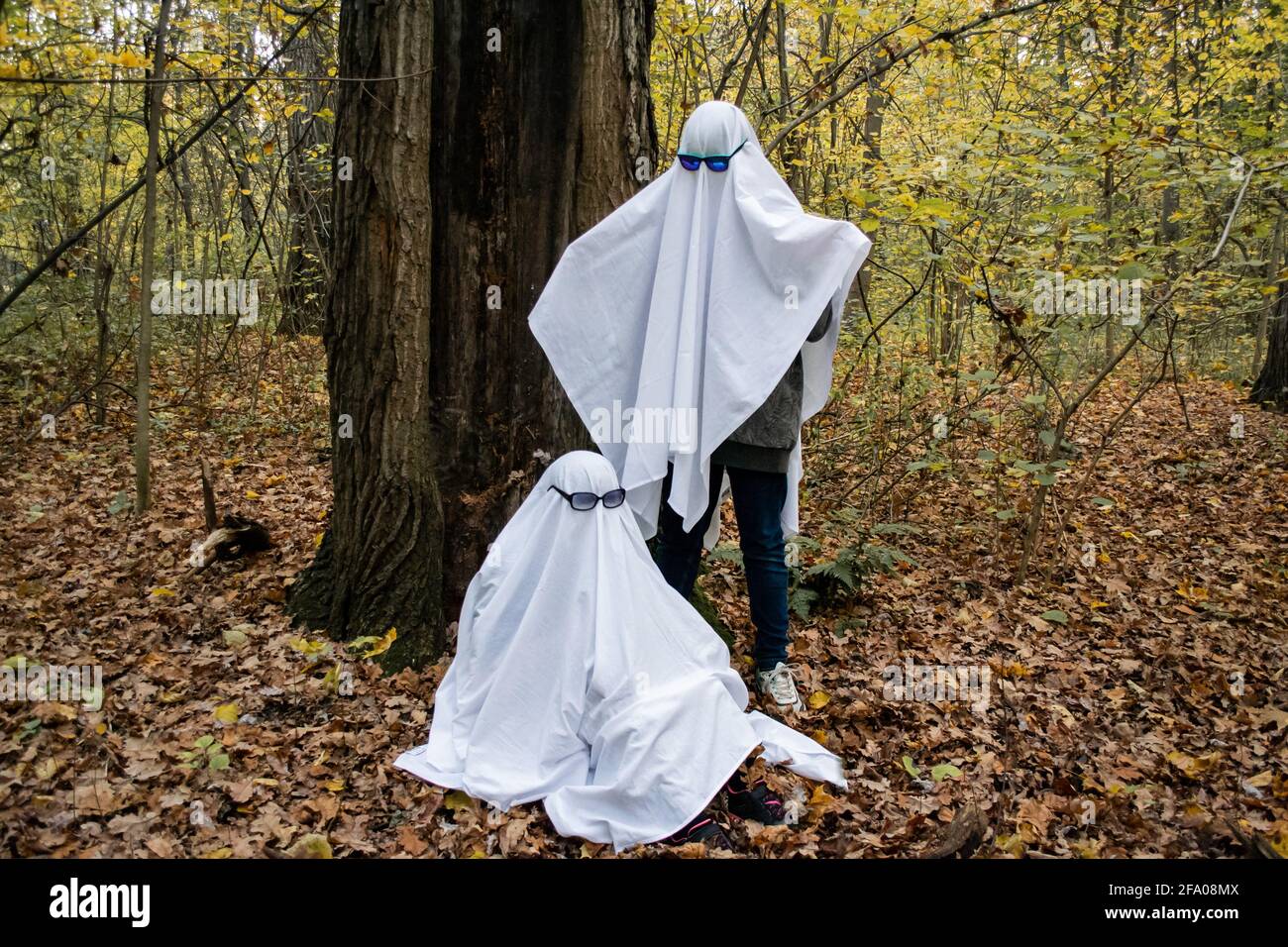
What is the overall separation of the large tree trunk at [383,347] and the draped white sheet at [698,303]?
2.13 feet

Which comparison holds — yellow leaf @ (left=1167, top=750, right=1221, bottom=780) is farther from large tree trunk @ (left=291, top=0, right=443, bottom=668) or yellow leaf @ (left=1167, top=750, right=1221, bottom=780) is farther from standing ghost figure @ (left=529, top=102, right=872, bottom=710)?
large tree trunk @ (left=291, top=0, right=443, bottom=668)

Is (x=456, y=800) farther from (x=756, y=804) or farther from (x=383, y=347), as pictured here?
(x=383, y=347)

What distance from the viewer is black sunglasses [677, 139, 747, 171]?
3.56 m

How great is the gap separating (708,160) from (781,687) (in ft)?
7.28

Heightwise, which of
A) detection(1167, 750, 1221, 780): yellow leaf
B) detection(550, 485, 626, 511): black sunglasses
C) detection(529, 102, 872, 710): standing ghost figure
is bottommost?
detection(1167, 750, 1221, 780): yellow leaf

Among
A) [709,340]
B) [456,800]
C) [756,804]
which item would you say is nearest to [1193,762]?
[756,804]

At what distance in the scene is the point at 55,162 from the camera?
744cm

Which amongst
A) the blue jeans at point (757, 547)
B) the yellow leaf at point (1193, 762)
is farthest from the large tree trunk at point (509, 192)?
the yellow leaf at point (1193, 762)

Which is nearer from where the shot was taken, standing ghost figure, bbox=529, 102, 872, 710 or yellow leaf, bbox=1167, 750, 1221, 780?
yellow leaf, bbox=1167, 750, 1221, 780

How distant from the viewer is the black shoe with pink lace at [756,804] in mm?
2996

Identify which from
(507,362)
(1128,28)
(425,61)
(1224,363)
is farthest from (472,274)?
(1224,363)

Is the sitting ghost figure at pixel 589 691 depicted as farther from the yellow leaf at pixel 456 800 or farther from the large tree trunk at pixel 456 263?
the large tree trunk at pixel 456 263

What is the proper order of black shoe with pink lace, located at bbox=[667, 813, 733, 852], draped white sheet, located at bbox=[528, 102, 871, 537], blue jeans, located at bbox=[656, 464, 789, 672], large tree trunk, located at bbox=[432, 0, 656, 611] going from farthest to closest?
1. large tree trunk, located at bbox=[432, 0, 656, 611]
2. blue jeans, located at bbox=[656, 464, 789, 672]
3. draped white sheet, located at bbox=[528, 102, 871, 537]
4. black shoe with pink lace, located at bbox=[667, 813, 733, 852]

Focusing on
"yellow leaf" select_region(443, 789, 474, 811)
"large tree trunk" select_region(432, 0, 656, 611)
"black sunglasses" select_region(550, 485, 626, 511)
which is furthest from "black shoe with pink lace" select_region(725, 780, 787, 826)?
"large tree trunk" select_region(432, 0, 656, 611)
